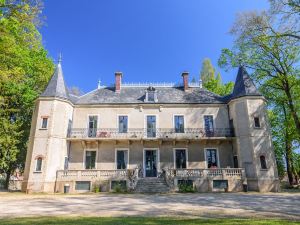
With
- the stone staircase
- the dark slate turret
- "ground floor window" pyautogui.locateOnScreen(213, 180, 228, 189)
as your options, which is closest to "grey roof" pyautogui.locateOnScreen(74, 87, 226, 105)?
the dark slate turret

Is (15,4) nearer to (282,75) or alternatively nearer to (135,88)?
(135,88)

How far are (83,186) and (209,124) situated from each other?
1251 cm

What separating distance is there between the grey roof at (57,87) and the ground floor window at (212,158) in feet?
45.5

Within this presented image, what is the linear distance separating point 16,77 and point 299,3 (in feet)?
59.0

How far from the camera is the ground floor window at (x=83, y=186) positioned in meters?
18.8

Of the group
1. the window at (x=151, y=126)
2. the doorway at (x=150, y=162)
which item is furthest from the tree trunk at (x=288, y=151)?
the doorway at (x=150, y=162)

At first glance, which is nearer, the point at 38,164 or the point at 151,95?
the point at 38,164

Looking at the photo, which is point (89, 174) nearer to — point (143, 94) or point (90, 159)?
point (90, 159)

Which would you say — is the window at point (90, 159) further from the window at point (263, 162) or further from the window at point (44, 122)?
the window at point (263, 162)

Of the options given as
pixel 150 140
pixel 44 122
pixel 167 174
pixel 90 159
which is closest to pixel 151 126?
pixel 150 140

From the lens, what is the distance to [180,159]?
71.0 feet

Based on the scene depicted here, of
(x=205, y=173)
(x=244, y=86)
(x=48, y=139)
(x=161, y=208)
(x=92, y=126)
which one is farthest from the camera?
(x=92, y=126)


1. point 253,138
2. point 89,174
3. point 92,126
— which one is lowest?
point 89,174

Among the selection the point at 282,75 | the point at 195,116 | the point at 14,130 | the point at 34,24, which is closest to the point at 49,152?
the point at 14,130
